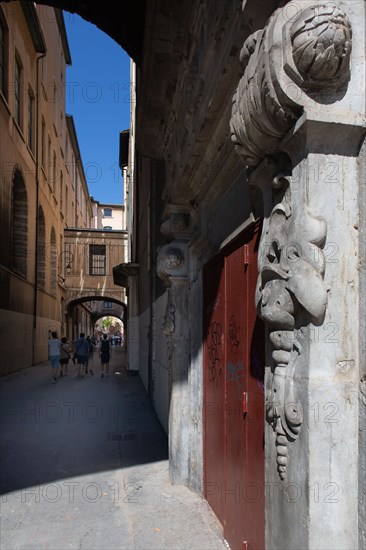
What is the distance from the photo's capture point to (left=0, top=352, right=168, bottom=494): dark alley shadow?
18.2ft

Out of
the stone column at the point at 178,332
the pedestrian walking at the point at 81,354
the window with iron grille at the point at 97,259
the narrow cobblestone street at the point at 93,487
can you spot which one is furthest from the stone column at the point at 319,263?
the window with iron grille at the point at 97,259

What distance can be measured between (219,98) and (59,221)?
27.5 m

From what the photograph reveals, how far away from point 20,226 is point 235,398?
56.5 ft

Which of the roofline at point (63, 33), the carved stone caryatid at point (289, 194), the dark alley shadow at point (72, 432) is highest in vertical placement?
the roofline at point (63, 33)

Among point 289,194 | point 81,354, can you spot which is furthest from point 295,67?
point 81,354

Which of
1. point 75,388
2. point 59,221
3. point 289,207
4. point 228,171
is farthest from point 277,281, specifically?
point 59,221

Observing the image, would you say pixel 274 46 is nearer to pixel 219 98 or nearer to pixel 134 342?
pixel 219 98

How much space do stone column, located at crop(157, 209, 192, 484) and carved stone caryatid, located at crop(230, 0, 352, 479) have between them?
3148mm

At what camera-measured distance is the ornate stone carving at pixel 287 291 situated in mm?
1609

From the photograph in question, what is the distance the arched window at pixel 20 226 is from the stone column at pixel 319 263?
17598 millimetres

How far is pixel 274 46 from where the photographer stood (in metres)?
1.66

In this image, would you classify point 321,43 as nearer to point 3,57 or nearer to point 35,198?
point 3,57

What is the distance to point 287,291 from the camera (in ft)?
5.55

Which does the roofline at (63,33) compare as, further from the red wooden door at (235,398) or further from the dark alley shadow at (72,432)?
the red wooden door at (235,398)
